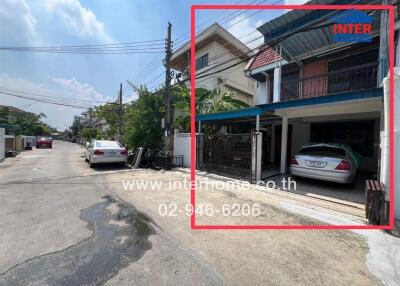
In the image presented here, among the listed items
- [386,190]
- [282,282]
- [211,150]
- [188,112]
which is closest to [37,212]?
[282,282]

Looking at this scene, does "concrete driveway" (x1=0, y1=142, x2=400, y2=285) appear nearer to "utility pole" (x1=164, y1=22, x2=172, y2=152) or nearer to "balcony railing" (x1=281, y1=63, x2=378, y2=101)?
"utility pole" (x1=164, y1=22, x2=172, y2=152)

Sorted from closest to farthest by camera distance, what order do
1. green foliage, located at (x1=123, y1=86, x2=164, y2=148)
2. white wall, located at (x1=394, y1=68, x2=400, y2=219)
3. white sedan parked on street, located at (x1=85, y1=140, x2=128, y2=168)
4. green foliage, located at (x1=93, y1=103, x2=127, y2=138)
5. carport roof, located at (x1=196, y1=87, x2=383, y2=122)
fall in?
white wall, located at (x1=394, y1=68, x2=400, y2=219) → carport roof, located at (x1=196, y1=87, x2=383, y2=122) → white sedan parked on street, located at (x1=85, y1=140, x2=128, y2=168) → green foliage, located at (x1=123, y1=86, x2=164, y2=148) → green foliage, located at (x1=93, y1=103, x2=127, y2=138)

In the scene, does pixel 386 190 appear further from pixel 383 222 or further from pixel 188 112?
pixel 188 112

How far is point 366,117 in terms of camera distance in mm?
8898

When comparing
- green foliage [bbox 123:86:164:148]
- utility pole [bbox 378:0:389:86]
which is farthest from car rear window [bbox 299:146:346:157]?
green foliage [bbox 123:86:164:148]

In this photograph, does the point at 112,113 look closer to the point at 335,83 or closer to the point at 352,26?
the point at 335,83

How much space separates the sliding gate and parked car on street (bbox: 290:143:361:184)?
4.58 feet

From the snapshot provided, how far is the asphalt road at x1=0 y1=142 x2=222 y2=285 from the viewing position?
2.28 metres

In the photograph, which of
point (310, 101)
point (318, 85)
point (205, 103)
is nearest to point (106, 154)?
point (205, 103)

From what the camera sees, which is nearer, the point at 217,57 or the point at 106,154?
the point at 106,154

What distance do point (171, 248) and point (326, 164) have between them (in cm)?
541

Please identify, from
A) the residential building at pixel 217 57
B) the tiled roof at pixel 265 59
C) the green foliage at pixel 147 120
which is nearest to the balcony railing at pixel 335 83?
the tiled roof at pixel 265 59

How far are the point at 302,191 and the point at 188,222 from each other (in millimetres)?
3989

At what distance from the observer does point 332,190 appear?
243 inches
